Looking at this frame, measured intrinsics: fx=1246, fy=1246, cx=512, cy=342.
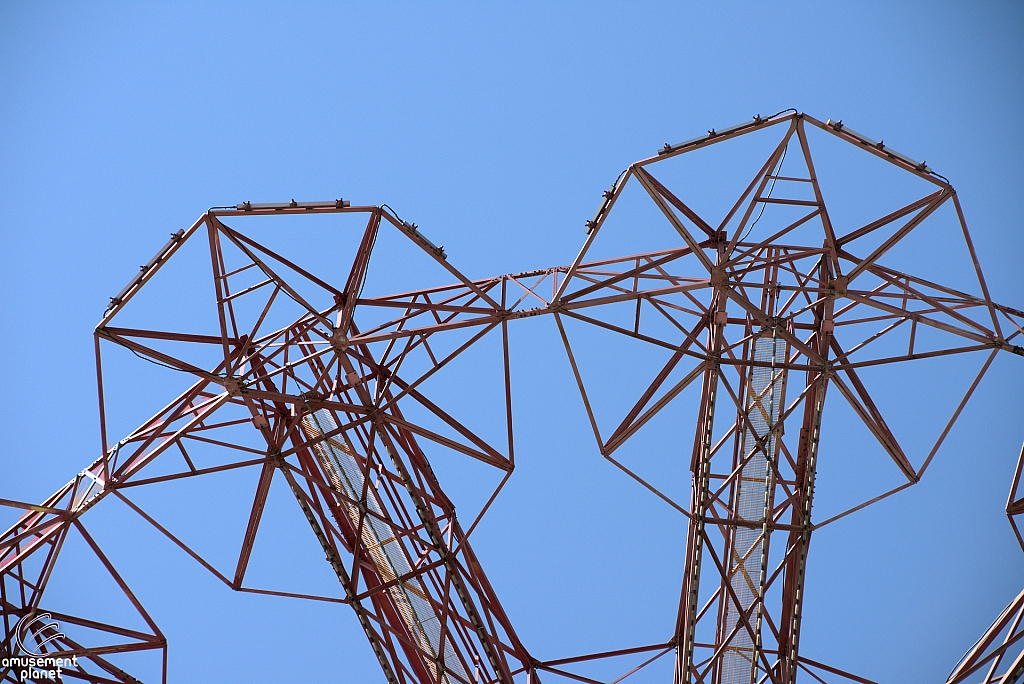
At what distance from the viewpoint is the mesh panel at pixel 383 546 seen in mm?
31828

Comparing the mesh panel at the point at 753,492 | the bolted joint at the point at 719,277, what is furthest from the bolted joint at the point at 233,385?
the mesh panel at the point at 753,492

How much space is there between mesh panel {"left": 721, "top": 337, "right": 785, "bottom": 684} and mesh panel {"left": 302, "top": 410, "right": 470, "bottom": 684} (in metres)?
7.50

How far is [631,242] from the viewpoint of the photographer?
8581 cm

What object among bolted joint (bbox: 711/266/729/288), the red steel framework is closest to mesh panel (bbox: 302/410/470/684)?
the red steel framework

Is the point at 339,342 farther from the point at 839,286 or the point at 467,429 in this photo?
the point at 839,286

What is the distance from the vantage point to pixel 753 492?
3269cm

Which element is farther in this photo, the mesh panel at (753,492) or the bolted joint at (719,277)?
the mesh panel at (753,492)

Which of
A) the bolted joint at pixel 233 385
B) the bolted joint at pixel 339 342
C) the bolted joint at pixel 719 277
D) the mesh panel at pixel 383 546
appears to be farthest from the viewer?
the mesh panel at pixel 383 546

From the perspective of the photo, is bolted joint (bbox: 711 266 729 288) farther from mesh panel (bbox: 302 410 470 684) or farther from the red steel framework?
mesh panel (bbox: 302 410 470 684)

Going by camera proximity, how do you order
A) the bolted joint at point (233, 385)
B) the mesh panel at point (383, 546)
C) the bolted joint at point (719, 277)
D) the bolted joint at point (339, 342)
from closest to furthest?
the bolted joint at point (719, 277) < the bolted joint at point (233, 385) < the bolted joint at point (339, 342) < the mesh panel at point (383, 546)

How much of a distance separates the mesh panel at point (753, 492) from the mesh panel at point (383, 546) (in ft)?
24.6

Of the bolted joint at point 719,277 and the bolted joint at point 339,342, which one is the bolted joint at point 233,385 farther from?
the bolted joint at point 719,277

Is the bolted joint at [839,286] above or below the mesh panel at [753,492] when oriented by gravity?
above

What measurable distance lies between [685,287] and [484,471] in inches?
2393
